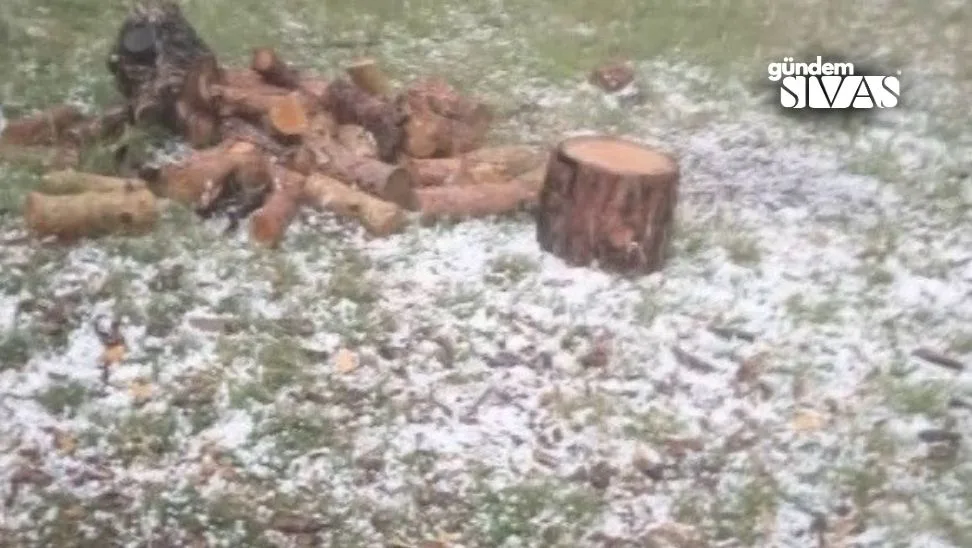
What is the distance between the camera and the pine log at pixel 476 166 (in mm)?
5605

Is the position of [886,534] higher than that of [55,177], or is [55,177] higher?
[55,177]

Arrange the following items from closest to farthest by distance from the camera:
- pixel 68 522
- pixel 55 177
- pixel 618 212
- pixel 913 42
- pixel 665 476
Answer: pixel 68 522 < pixel 665 476 < pixel 618 212 < pixel 55 177 < pixel 913 42

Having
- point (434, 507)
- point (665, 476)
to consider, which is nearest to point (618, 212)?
point (665, 476)

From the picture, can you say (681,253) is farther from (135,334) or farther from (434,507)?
(135,334)

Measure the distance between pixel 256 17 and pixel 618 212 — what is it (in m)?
3.54

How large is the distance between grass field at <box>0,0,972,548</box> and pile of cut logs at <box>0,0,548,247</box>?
13 centimetres

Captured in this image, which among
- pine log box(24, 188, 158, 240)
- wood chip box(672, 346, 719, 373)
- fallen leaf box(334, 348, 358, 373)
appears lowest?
fallen leaf box(334, 348, 358, 373)

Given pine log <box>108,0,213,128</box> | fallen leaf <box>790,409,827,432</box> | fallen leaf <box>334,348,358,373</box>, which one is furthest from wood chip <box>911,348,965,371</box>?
pine log <box>108,0,213,128</box>

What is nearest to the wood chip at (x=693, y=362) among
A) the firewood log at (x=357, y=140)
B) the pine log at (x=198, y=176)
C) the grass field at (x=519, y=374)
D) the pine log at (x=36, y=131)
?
the grass field at (x=519, y=374)

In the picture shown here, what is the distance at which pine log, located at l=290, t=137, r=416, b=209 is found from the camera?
539cm

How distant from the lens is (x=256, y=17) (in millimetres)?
7508

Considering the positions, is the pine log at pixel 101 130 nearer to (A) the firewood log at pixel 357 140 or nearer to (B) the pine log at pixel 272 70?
(B) the pine log at pixel 272 70

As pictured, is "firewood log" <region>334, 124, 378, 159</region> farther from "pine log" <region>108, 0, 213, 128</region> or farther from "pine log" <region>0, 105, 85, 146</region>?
"pine log" <region>0, 105, 85, 146</region>

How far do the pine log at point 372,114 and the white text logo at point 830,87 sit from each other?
229cm
